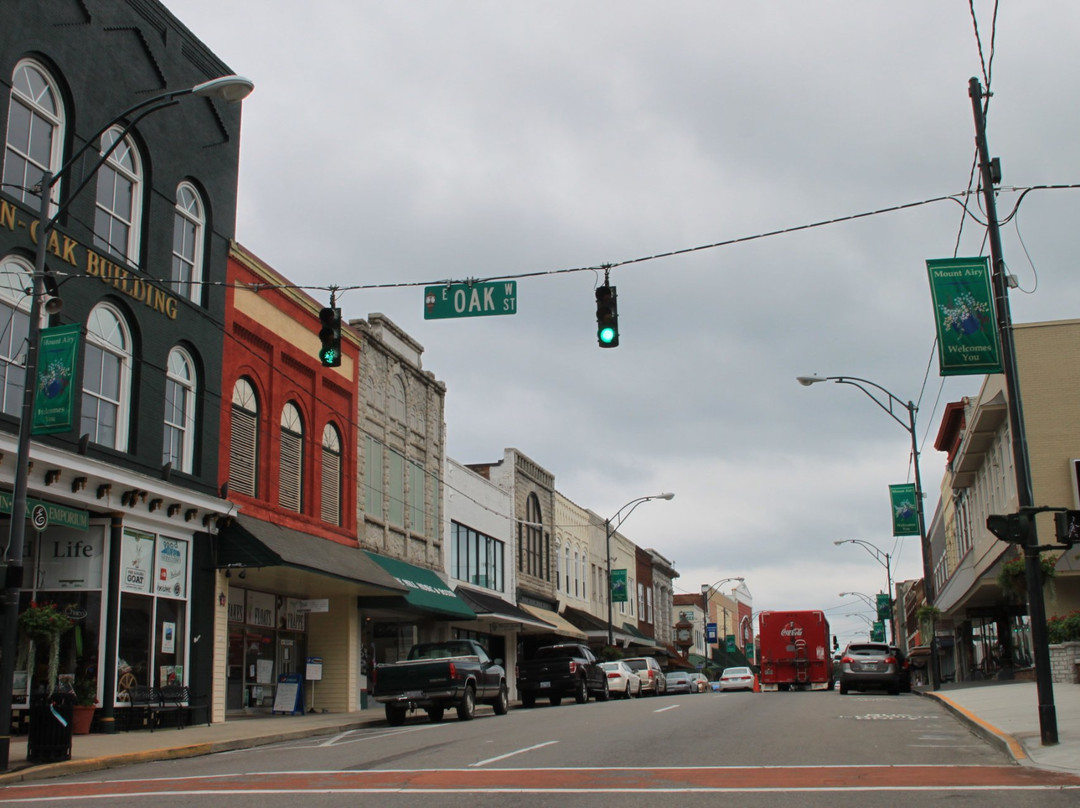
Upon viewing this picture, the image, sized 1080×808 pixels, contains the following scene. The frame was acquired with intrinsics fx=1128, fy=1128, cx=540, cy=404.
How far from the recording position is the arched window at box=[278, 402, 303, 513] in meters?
27.4

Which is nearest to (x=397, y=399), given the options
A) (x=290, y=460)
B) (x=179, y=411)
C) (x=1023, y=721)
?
(x=290, y=460)

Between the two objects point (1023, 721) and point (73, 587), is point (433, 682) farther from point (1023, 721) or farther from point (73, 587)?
point (1023, 721)

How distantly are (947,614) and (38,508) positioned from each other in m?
40.7

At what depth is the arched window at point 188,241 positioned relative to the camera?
2370 cm

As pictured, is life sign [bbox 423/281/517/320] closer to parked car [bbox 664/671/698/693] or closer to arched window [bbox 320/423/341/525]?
arched window [bbox 320/423/341/525]

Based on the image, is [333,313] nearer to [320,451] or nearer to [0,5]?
[0,5]

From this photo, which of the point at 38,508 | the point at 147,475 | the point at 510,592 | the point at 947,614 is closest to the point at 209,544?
the point at 147,475

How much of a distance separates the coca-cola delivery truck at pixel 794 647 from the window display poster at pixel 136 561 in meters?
23.9

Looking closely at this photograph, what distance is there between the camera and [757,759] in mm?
12672

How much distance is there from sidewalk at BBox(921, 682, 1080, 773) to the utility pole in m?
0.40

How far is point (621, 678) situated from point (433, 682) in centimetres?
1615

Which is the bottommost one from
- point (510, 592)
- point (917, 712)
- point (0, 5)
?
point (917, 712)

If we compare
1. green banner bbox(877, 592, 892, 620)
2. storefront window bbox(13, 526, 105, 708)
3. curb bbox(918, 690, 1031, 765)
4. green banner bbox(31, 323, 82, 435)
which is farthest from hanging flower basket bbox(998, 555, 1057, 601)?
green banner bbox(877, 592, 892, 620)

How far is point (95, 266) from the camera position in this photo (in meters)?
20.4
